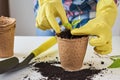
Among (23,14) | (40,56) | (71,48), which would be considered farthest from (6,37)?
(23,14)

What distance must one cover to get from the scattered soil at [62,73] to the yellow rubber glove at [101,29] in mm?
63

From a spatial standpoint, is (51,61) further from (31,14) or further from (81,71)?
(31,14)

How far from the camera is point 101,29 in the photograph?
568 millimetres

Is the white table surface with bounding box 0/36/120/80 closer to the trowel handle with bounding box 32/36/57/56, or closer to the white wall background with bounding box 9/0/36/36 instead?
the trowel handle with bounding box 32/36/57/56

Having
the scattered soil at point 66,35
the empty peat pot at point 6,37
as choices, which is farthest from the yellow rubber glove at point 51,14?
the empty peat pot at point 6,37

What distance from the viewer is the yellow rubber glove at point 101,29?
0.57m

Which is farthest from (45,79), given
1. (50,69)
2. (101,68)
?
(101,68)

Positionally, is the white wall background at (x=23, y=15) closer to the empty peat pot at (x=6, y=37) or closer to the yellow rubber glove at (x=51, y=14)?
the empty peat pot at (x=6, y=37)

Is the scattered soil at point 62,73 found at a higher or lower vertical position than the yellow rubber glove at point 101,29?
lower

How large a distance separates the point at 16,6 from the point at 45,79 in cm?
118

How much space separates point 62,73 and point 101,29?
6.0 inches

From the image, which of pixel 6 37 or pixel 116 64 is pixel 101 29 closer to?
pixel 116 64

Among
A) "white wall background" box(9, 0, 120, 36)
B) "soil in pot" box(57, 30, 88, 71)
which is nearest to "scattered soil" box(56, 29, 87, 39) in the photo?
"soil in pot" box(57, 30, 88, 71)

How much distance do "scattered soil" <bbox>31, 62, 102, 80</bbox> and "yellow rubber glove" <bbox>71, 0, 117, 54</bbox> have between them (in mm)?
63
